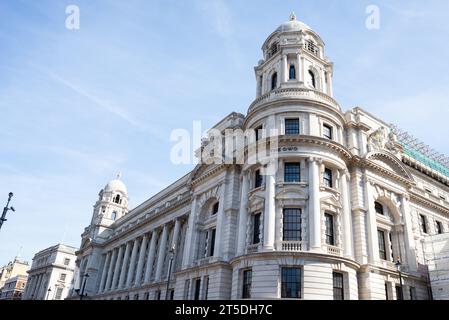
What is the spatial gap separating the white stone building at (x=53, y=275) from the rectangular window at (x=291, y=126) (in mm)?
90908

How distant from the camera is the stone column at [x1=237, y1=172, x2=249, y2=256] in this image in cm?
3162

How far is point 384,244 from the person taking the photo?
1375 inches

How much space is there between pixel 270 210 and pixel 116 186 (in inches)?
2752

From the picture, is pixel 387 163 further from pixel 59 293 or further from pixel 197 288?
pixel 59 293

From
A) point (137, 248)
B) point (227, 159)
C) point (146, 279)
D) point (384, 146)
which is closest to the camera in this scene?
point (227, 159)

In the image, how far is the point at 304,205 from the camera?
3044 centimetres

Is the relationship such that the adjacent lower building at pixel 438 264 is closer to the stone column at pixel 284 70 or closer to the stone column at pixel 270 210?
the stone column at pixel 270 210

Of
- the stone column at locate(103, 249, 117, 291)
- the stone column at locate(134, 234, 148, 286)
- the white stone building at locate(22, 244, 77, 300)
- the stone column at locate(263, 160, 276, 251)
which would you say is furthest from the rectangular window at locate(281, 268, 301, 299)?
the white stone building at locate(22, 244, 77, 300)

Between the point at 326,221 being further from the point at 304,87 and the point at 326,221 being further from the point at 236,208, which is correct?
the point at 304,87

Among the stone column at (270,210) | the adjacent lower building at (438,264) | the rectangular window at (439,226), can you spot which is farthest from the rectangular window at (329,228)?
the rectangular window at (439,226)

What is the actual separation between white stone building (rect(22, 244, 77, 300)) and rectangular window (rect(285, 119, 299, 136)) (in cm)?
9091

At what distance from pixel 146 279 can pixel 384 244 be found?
32.6 m

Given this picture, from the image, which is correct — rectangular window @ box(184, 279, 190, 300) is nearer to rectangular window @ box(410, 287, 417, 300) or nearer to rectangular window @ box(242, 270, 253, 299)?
rectangular window @ box(242, 270, 253, 299)
